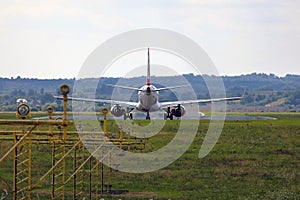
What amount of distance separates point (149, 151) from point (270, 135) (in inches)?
615

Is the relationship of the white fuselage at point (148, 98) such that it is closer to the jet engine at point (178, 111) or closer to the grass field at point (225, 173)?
the jet engine at point (178, 111)

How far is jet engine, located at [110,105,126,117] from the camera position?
90.4 meters

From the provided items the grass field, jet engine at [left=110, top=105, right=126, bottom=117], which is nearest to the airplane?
jet engine at [left=110, top=105, right=126, bottom=117]

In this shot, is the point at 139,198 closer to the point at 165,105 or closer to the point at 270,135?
the point at 270,135

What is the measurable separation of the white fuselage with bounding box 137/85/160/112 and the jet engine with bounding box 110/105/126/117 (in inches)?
131

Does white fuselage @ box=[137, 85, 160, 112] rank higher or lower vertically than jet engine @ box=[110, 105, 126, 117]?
higher

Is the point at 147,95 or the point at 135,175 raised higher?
the point at 147,95

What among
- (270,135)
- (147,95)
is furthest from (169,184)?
(147,95)

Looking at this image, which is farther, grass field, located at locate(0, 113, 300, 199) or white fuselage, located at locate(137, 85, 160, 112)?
white fuselage, located at locate(137, 85, 160, 112)

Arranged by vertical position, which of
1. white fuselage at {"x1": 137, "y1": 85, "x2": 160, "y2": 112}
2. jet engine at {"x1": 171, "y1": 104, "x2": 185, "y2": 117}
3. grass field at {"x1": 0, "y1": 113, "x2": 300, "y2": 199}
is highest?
white fuselage at {"x1": 137, "y1": 85, "x2": 160, "y2": 112}

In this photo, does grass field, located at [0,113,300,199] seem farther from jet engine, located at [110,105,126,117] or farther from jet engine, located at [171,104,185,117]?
jet engine, located at [171,104,185,117]

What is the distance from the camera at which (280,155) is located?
5519 cm

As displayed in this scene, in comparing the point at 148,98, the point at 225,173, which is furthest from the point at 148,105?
the point at 225,173

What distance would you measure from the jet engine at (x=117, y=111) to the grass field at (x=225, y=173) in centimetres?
2364
